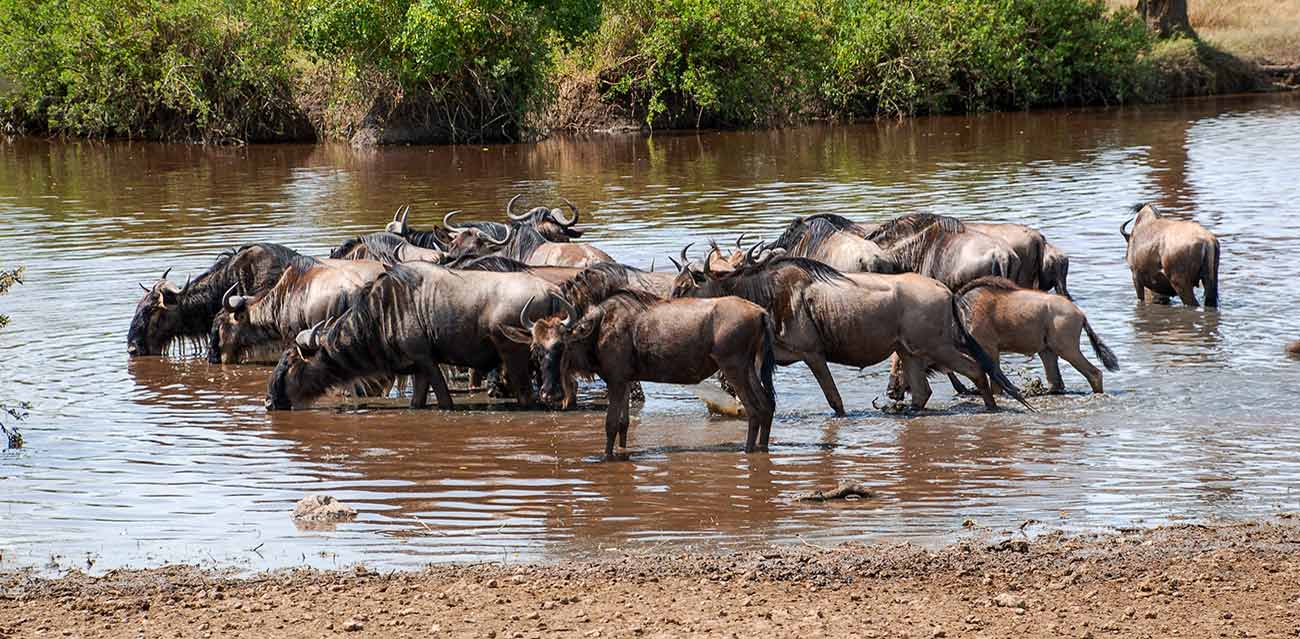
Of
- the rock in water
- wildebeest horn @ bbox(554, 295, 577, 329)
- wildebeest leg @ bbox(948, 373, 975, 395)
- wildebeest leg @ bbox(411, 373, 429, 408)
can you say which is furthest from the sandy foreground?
wildebeest leg @ bbox(411, 373, 429, 408)

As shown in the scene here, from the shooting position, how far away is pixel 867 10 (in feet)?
125

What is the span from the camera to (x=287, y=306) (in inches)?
507

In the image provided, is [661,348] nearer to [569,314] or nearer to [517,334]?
[569,314]

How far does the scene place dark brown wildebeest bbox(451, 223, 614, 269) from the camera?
1326 centimetres

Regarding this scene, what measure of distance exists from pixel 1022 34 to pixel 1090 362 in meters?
28.3

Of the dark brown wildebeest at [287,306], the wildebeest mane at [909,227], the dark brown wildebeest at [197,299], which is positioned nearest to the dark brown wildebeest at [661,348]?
the dark brown wildebeest at [287,306]

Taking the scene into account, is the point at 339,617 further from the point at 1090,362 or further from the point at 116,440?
the point at 1090,362

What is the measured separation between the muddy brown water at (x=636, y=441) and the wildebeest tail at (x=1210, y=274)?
0.70 feet

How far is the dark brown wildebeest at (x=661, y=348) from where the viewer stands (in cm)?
961

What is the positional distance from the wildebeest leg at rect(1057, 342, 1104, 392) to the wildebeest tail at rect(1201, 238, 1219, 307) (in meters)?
3.46

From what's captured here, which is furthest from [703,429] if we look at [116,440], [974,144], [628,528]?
[974,144]

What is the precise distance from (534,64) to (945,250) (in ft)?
72.2

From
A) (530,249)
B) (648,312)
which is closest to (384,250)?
(530,249)

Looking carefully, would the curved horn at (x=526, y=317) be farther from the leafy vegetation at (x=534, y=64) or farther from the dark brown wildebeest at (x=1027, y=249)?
the leafy vegetation at (x=534, y=64)
